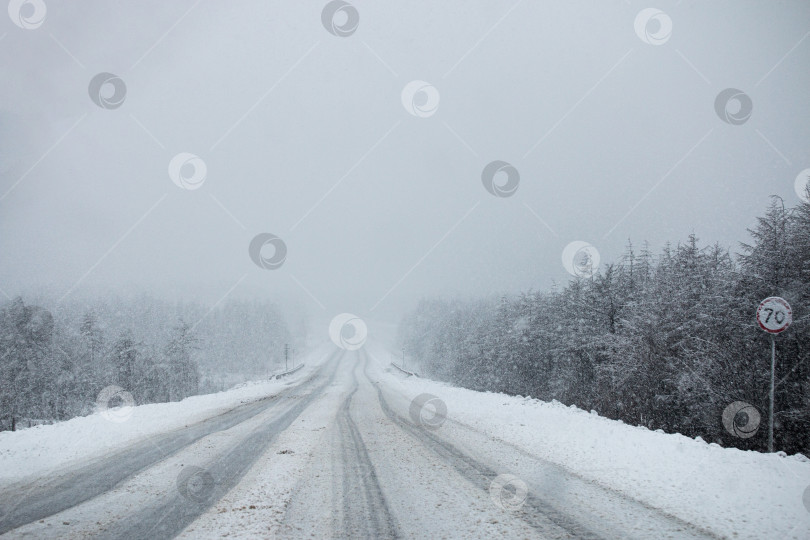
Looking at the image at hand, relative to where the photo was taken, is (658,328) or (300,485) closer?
(300,485)

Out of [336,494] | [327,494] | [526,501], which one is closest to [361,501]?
[336,494]

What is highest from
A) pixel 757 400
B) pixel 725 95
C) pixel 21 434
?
pixel 725 95

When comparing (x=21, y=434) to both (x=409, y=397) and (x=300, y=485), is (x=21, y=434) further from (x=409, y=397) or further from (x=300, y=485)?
(x=409, y=397)

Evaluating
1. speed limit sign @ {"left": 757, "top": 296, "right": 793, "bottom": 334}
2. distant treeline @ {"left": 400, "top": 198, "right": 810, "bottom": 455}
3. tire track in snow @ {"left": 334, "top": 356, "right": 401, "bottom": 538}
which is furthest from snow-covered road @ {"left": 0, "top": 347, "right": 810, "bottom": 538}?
distant treeline @ {"left": 400, "top": 198, "right": 810, "bottom": 455}

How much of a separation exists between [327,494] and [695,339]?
2054 centimetres

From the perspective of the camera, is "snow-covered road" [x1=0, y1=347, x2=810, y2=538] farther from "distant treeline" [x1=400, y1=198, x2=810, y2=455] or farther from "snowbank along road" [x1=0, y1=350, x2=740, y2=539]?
"distant treeline" [x1=400, y1=198, x2=810, y2=455]

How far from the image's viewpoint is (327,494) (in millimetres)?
6027

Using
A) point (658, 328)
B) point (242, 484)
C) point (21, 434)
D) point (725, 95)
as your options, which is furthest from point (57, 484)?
point (725, 95)

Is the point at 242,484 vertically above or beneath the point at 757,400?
beneath

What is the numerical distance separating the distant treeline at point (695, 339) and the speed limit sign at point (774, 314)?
8.86 meters

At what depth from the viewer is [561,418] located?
11578mm

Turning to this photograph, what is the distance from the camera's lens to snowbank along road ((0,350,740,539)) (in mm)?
4793

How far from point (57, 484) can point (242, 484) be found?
128 inches

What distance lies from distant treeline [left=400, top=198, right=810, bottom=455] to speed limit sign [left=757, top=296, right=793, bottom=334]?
8862 mm
